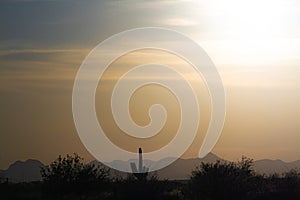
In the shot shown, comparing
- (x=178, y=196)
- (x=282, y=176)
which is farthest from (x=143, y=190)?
(x=282, y=176)

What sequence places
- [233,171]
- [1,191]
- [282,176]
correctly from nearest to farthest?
[1,191] → [233,171] → [282,176]

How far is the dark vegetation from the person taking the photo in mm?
51781

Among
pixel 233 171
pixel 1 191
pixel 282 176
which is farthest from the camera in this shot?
pixel 282 176

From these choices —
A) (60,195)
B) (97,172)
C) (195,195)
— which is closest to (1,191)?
(60,195)

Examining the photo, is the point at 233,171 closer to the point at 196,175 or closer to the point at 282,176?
the point at 196,175

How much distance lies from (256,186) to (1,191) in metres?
18.1

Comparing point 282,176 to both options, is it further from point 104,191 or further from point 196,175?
point 104,191

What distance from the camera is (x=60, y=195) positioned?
53.3 metres

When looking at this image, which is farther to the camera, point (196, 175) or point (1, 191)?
point (196, 175)

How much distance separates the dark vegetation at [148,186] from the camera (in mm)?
51781

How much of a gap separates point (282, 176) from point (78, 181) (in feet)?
53.2

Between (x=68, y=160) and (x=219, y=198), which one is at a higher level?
(x=68, y=160)

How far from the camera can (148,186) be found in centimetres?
5206

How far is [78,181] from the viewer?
55.8m
